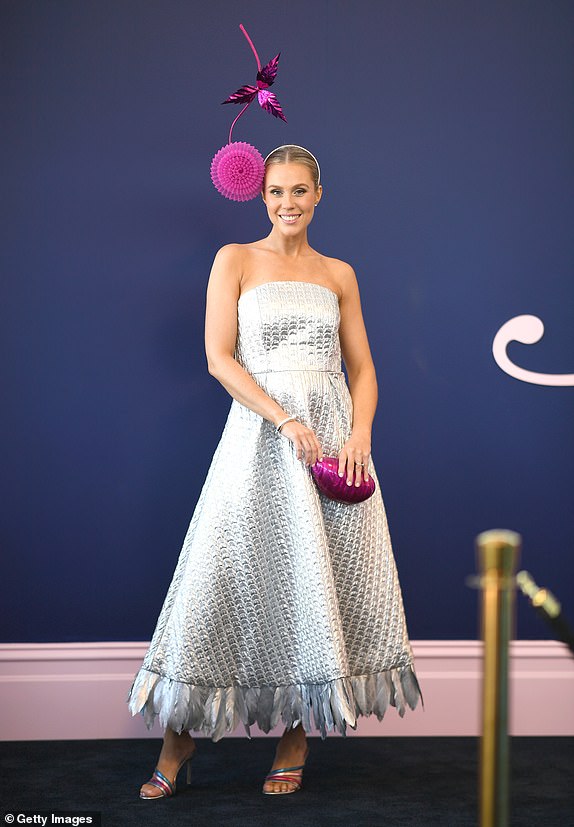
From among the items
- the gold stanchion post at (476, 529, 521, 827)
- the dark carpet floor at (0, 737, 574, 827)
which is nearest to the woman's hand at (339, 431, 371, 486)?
the dark carpet floor at (0, 737, 574, 827)

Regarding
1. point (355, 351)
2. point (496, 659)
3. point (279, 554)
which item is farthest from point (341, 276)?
point (496, 659)

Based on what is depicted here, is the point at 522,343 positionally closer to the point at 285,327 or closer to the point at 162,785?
the point at 285,327

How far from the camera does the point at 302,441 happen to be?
2.59 m

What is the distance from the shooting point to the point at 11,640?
10.9 feet

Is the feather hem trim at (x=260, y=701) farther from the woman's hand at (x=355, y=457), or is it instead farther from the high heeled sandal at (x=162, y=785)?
the woman's hand at (x=355, y=457)

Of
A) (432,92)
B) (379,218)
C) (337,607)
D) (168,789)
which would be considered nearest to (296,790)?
(168,789)

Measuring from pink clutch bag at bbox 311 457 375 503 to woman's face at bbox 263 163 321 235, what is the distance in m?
0.67

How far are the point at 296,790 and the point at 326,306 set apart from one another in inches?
52.1

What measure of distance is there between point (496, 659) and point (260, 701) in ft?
5.14

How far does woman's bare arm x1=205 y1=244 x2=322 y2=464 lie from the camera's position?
8.57 ft

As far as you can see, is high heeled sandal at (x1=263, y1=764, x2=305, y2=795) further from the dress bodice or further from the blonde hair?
the blonde hair

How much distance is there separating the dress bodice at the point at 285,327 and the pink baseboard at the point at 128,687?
1.17 metres

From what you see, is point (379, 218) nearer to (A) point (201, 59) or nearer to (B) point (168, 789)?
(A) point (201, 59)

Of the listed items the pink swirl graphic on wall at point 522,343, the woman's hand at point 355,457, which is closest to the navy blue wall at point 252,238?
the pink swirl graphic on wall at point 522,343
